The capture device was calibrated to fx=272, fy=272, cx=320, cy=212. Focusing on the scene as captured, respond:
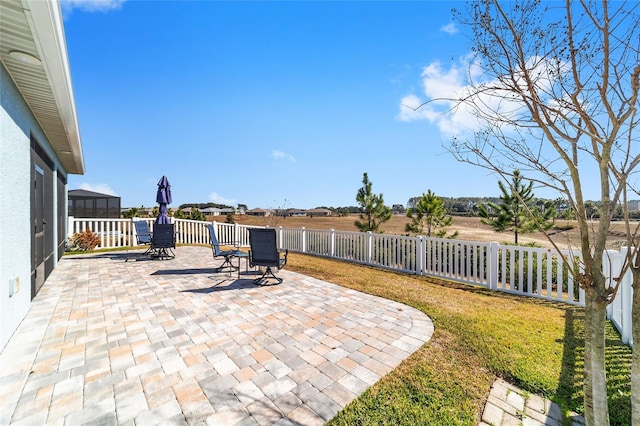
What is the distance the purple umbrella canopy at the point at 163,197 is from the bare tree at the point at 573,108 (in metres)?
10.1

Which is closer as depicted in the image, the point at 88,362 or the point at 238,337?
the point at 88,362

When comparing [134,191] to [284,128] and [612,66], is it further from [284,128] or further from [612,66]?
[612,66]

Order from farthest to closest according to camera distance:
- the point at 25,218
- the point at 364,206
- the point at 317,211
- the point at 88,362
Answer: the point at 317,211, the point at 364,206, the point at 25,218, the point at 88,362

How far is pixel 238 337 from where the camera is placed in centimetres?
318

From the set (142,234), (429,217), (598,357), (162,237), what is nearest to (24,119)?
(162,237)

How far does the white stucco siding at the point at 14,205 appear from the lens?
288 cm

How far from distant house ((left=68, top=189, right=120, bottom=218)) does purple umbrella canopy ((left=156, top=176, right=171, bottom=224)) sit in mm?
10734

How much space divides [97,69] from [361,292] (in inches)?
363

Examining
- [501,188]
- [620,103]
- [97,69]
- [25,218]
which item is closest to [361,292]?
[620,103]

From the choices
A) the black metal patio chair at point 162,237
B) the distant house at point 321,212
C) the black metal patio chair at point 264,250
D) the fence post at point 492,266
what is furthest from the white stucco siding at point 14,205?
the distant house at point 321,212

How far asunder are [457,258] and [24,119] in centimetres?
819

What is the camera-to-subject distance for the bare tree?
1269 mm

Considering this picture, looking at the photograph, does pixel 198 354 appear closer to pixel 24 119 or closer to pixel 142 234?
pixel 24 119

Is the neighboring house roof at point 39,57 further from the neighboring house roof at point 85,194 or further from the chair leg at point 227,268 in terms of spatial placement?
the neighboring house roof at point 85,194
